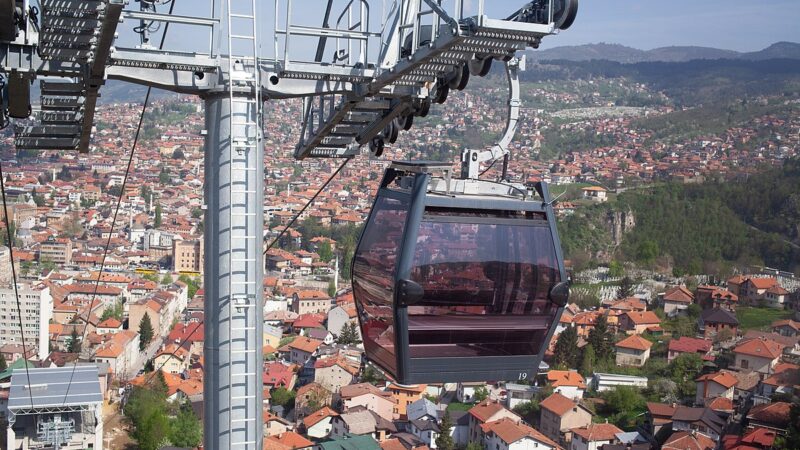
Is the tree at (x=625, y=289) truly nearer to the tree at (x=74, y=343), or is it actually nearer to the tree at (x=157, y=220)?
the tree at (x=74, y=343)

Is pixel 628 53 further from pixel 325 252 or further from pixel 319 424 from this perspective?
pixel 319 424

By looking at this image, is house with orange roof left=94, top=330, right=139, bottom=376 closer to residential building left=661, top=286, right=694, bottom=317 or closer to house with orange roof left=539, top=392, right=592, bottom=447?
house with orange roof left=539, top=392, right=592, bottom=447

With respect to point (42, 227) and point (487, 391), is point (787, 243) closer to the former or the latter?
point (487, 391)

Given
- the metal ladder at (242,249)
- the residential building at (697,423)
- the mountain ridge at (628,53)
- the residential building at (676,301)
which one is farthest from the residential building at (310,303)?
the mountain ridge at (628,53)

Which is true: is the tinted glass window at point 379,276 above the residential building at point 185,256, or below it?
above

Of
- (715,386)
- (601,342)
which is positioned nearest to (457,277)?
(715,386)

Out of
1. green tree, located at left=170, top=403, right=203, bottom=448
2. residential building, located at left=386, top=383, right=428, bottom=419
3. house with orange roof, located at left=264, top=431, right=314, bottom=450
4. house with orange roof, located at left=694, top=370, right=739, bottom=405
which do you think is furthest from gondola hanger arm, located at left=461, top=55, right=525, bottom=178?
house with orange roof, located at left=694, top=370, right=739, bottom=405

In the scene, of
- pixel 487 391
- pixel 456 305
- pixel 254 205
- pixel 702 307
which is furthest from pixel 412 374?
pixel 702 307

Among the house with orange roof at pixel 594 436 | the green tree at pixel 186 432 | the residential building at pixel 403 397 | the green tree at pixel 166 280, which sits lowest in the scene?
the green tree at pixel 166 280
